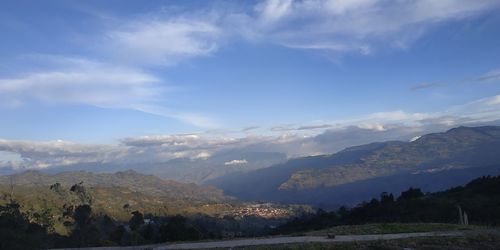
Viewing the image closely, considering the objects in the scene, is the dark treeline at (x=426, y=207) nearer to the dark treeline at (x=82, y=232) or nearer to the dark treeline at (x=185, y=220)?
the dark treeline at (x=185, y=220)

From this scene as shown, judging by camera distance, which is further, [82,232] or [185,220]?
[82,232]

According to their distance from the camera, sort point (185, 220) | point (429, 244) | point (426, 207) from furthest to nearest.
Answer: point (426, 207) < point (185, 220) < point (429, 244)

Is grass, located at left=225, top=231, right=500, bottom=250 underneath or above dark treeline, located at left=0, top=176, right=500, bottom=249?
above

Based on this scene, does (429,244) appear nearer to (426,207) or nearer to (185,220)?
(185,220)

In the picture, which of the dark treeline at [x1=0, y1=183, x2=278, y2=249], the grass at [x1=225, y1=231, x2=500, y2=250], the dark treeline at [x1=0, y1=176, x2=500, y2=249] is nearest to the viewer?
the grass at [x1=225, y1=231, x2=500, y2=250]

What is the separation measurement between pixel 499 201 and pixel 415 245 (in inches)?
2215

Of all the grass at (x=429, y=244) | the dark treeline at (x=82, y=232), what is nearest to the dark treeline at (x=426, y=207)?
the dark treeline at (x=82, y=232)

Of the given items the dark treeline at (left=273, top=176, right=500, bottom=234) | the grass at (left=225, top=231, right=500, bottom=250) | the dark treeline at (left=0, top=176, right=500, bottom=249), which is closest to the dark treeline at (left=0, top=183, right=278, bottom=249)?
the dark treeline at (left=0, top=176, right=500, bottom=249)

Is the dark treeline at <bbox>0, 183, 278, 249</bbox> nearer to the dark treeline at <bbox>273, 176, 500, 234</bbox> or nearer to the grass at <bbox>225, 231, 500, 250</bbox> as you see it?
the dark treeline at <bbox>273, 176, 500, 234</bbox>

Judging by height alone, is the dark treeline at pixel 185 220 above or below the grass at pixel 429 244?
below

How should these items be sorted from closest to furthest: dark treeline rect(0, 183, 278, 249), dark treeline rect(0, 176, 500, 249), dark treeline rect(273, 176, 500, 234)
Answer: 1. dark treeline rect(0, 183, 278, 249)
2. dark treeline rect(0, 176, 500, 249)
3. dark treeline rect(273, 176, 500, 234)

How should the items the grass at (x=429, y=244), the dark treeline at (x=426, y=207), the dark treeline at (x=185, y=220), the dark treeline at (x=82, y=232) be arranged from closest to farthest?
the grass at (x=429, y=244), the dark treeline at (x=82, y=232), the dark treeline at (x=185, y=220), the dark treeline at (x=426, y=207)

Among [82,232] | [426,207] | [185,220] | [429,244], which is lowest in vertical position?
[426,207]

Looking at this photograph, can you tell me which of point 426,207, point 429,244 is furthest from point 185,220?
point 429,244
